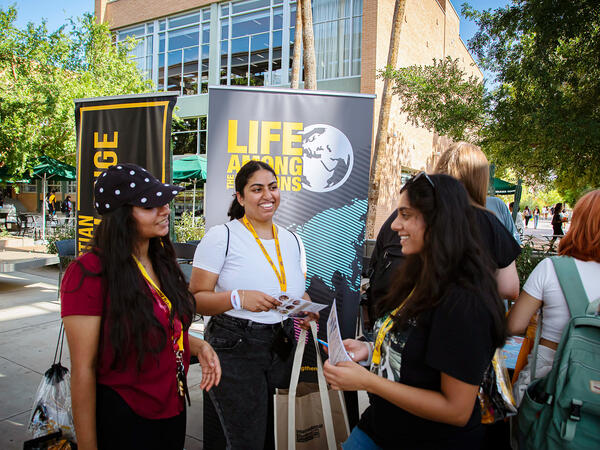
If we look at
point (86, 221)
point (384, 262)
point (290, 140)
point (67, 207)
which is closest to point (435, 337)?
point (384, 262)

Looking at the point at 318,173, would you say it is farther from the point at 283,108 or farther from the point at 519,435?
the point at 519,435

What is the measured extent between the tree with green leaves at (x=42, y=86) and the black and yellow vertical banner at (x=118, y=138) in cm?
890

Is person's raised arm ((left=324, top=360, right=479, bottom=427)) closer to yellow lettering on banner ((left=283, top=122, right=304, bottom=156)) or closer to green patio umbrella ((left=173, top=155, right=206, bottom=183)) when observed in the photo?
yellow lettering on banner ((left=283, top=122, right=304, bottom=156))

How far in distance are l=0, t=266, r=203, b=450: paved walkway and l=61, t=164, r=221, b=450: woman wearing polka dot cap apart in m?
1.63

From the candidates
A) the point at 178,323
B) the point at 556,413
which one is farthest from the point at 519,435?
the point at 178,323

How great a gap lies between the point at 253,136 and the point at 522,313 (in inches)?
98.9

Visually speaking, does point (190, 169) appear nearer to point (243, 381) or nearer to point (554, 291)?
point (243, 381)

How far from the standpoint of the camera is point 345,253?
359cm

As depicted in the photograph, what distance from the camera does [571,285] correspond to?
1.67 meters

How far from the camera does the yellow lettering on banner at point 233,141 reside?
3.44 m

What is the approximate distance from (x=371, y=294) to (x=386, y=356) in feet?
2.64

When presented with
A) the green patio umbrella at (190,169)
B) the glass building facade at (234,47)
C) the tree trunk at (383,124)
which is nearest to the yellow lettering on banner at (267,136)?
the tree trunk at (383,124)

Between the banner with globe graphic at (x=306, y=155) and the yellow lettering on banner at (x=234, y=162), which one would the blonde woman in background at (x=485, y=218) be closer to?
the banner with globe graphic at (x=306, y=155)

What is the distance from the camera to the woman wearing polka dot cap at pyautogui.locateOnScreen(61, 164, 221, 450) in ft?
4.55
